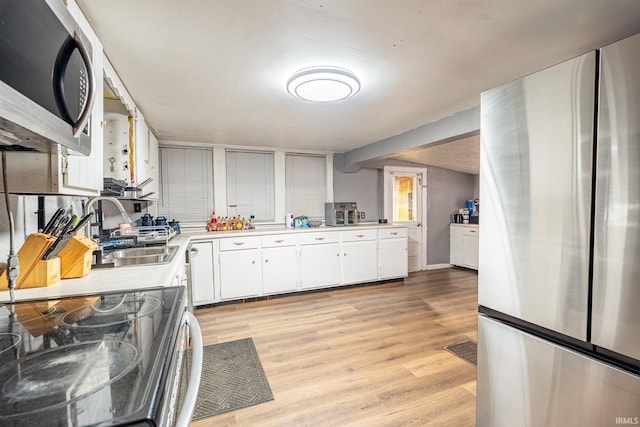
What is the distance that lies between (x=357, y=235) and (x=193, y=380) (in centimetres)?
354

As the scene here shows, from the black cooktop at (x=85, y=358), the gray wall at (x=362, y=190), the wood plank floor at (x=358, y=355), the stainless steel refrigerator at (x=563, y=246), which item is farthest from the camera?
the gray wall at (x=362, y=190)

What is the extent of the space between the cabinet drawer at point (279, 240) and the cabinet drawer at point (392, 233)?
1.38m

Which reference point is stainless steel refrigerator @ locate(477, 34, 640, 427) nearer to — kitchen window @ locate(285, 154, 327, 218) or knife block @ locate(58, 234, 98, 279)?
knife block @ locate(58, 234, 98, 279)

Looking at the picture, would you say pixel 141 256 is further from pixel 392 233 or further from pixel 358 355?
pixel 392 233

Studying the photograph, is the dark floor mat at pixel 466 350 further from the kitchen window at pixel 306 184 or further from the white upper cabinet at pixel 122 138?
the white upper cabinet at pixel 122 138

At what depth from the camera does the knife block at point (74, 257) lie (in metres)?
1.43

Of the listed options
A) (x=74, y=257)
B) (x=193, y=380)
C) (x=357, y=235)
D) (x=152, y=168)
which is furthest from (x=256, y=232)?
(x=193, y=380)

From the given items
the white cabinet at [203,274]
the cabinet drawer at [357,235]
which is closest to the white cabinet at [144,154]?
the white cabinet at [203,274]

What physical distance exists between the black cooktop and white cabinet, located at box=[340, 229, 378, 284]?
312 centimetres

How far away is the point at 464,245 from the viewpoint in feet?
17.1

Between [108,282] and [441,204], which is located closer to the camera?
[108,282]

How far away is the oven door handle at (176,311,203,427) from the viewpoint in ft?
2.11

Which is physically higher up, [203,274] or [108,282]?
[108,282]

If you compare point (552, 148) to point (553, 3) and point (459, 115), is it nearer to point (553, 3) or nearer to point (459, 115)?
point (553, 3)
